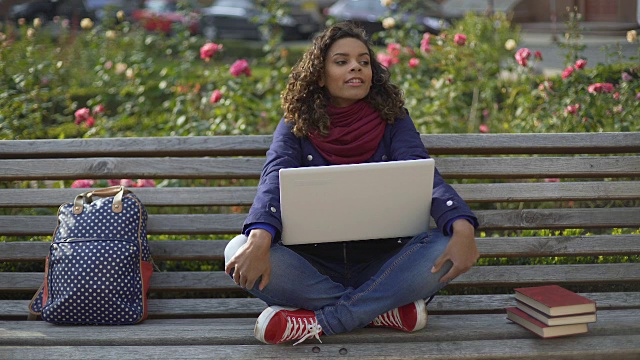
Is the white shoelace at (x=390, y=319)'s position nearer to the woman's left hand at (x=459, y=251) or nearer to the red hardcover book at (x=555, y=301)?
the woman's left hand at (x=459, y=251)

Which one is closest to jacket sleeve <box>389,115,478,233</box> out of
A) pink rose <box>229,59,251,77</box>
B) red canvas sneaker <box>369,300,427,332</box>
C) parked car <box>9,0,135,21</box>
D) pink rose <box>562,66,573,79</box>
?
red canvas sneaker <box>369,300,427,332</box>

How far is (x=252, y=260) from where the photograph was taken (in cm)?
261

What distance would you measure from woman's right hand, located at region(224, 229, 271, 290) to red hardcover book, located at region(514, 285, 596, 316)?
0.86m

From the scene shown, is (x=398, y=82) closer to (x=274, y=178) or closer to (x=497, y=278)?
(x=497, y=278)

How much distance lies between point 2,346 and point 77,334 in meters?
0.24

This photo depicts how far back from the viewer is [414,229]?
2.80 meters

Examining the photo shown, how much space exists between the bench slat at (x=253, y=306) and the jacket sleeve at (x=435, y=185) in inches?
20.0

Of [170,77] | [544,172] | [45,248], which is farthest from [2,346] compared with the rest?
[170,77]

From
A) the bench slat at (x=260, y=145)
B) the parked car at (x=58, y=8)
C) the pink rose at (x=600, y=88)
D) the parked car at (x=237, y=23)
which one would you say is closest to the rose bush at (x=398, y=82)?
the pink rose at (x=600, y=88)

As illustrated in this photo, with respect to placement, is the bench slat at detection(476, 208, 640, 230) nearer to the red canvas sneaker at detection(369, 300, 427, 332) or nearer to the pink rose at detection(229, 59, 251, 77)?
the red canvas sneaker at detection(369, 300, 427, 332)

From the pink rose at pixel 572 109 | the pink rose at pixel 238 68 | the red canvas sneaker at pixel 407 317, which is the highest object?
the pink rose at pixel 238 68

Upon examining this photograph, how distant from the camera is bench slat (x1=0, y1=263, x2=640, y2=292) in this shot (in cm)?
323

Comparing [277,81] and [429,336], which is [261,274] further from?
[277,81]

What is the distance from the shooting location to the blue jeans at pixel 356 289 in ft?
8.81
